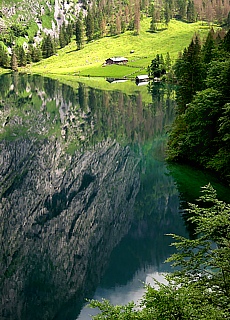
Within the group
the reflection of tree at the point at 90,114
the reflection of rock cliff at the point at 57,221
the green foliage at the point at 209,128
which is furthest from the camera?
the reflection of tree at the point at 90,114

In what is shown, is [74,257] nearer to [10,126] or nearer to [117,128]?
[117,128]

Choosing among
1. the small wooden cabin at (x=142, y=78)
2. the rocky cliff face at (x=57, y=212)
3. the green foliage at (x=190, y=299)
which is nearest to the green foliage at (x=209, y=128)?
the rocky cliff face at (x=57, y=212)

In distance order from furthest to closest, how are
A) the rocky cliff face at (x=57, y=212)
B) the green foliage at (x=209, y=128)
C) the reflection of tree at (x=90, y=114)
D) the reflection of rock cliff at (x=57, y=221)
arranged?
the reflection of tree at (x=90, y=114), the green foliage at (x=209, y=128), the rocky cliff face at (x=57, y=212), the reflection of rock cliff at (x=57, y=221)

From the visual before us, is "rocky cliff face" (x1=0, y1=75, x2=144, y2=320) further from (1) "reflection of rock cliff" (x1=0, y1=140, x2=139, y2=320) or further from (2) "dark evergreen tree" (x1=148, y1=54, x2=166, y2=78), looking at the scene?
(2) "dark evergreen tree" (x1=148, y1=54, x2=166, y2=78)

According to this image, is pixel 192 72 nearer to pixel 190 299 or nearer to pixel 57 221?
pixel 57 221

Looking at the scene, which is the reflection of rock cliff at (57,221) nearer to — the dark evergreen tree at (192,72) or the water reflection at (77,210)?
the water reflection at (77,210)

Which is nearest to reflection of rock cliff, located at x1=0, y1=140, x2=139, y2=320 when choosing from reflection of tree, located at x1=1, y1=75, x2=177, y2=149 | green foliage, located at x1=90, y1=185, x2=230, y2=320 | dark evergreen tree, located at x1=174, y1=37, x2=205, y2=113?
green foliage, located at x1=90, y1=185, x2=230, y2=320
